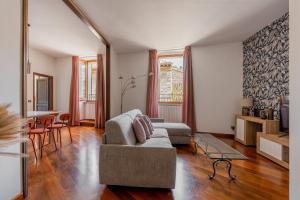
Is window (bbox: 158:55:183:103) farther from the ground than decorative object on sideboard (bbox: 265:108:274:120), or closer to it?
farther from the ground

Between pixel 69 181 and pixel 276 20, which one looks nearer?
pixel 69 181

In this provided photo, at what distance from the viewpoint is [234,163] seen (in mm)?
2926

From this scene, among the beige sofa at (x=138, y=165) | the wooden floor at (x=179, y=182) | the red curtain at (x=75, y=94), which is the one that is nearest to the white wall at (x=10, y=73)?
the wooden floor at (x=179, y=182)

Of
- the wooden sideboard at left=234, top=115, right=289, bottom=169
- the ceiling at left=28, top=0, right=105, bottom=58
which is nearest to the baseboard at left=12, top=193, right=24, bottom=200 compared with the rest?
the ceiling at left=28, top=0, right=105, bottom=58

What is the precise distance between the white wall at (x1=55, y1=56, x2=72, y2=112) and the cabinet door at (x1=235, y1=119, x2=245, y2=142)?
6.04 m

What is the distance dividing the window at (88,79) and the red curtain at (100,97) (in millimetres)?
758

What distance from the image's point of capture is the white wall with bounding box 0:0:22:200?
5.24 ft

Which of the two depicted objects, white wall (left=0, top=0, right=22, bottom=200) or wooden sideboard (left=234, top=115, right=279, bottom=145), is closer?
white wall (left=0, top=0, right=22, bottom=200)

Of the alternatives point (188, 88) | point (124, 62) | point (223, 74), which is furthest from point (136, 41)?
point (223, 74)

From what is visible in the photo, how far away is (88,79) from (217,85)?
4920 mm

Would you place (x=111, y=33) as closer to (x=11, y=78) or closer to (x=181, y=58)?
(x=181, y=58)

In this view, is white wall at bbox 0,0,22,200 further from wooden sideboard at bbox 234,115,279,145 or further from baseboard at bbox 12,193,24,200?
wooden sideboard at bbox 234,115,279,145

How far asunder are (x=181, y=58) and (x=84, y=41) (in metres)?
3.08
